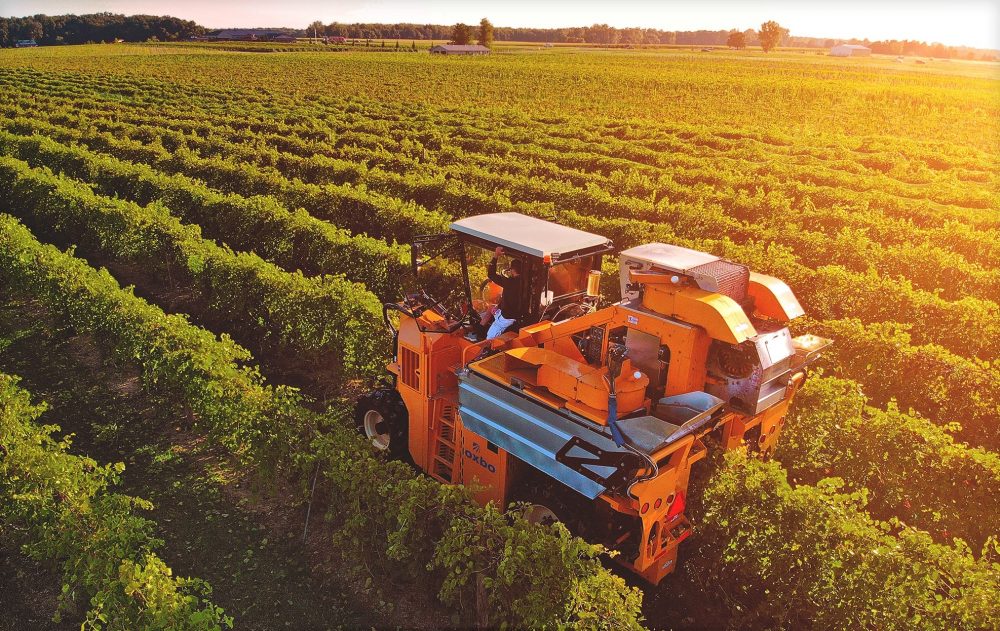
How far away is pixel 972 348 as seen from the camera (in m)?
12.2

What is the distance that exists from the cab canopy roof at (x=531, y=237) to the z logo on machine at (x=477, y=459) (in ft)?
7.84

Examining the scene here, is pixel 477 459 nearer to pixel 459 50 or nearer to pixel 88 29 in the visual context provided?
pixel 459 50

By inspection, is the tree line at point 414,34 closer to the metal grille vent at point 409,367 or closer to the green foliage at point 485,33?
the green foliage at point 485,33

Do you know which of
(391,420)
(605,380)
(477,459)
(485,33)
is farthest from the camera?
(485,33)

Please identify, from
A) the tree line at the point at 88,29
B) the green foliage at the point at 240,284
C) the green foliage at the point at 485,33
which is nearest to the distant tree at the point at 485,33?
the green foliage at the point at 485,33

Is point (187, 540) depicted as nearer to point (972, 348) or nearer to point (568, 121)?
point (972, 348)

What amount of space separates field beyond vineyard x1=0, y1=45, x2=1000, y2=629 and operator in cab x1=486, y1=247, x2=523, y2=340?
2051mm

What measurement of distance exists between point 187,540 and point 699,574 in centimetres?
602

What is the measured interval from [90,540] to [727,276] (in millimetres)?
6982

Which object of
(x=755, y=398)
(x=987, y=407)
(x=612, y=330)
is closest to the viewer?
(x=755, y=398)

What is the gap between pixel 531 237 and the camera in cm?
794

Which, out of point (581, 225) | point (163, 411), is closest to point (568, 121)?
point (581, 225)

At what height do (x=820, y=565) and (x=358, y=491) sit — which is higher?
(x=820, y=565)

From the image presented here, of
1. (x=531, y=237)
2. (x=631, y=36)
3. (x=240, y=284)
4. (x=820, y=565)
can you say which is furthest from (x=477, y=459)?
(x=631, y=36)
